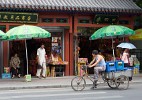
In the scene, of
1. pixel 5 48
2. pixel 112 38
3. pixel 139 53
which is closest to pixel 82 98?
pixel 5 48

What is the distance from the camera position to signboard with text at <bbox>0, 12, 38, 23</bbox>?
22938 mm

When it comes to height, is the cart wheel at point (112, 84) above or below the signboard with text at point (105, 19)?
below

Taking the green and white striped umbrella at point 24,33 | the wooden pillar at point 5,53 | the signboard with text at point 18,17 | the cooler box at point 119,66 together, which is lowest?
the cooler box at point 119,66

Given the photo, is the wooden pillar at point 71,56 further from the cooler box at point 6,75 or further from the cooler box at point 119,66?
the cooler box at point 119,66

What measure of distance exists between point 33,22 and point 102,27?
4.58 m

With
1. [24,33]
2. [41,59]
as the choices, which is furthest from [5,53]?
[24,33]

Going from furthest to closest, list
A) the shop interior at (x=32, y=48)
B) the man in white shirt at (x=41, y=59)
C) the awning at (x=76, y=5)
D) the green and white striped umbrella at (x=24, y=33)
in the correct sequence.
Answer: the shop interior at (x=32, y=48), the man in white shirt at (x=41, y=59), the awning at (x=76, y=5), the green and white striped umbrella at (x=24, y=33)

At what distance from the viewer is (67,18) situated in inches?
981

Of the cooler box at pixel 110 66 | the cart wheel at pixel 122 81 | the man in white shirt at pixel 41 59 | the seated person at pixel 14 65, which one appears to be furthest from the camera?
the man in white shirt at pixel 41 59

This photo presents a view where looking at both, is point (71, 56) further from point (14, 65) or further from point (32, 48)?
point (14, 65)

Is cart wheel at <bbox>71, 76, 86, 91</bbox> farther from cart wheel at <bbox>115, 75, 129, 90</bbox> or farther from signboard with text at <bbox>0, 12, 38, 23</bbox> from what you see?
signboard with text at <bbox>0, 12, 38, 23</bbox>

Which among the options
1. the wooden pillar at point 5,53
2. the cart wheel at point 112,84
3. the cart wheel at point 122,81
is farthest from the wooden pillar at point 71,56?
the cart wheel at point 122,81

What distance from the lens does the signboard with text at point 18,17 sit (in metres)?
22.9

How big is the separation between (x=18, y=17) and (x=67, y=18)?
10.7 feet
